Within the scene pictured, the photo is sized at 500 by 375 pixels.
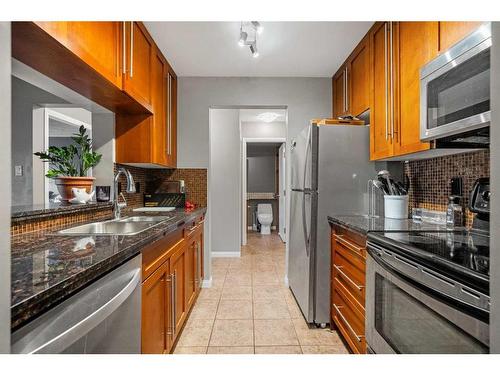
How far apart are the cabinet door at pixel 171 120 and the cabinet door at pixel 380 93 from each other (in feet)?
6.23

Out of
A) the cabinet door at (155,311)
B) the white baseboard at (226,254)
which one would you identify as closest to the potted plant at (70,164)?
the cabinet door at (155,311)

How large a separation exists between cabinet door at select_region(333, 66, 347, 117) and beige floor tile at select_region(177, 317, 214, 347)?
2.34 meters

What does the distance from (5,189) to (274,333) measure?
2071mm

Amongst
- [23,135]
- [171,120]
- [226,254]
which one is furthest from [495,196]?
[226,254]

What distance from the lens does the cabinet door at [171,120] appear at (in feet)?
9.21

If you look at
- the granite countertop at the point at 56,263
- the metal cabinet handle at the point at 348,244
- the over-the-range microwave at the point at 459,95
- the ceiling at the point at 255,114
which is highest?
the ceiling at the point at 255,114

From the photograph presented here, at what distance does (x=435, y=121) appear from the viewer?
1.31 metres

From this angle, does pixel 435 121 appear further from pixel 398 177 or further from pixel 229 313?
pixel 229 313

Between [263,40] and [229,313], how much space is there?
2.36 meters

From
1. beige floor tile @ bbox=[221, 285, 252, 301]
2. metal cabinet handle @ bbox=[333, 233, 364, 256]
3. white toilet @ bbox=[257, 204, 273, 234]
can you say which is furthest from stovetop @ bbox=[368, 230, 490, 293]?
white toilet @ bbox=[257, 204, 273, 234]

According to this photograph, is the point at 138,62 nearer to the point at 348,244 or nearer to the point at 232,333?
the point at 348,244

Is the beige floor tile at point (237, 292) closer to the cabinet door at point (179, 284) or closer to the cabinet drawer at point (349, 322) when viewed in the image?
the cabinet door at point (179, 284)

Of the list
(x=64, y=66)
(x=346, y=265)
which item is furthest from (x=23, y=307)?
(x=346, y=265)

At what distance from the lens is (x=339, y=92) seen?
2.91 metres
